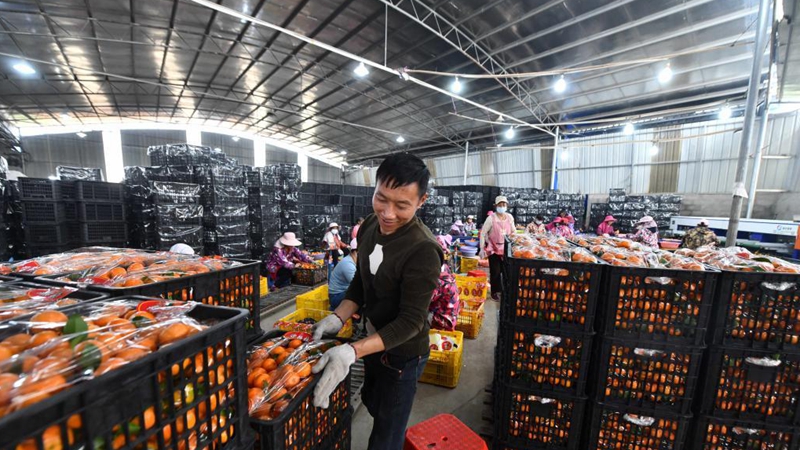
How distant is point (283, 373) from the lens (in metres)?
1.28

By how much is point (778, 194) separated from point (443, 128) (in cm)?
1276

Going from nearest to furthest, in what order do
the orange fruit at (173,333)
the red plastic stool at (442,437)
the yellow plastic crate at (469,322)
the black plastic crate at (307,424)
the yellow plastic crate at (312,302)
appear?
1. the orange fruit at (173,333)
2. the black plastic crate at (307,424)
3. the red plastic stool at (442,437)
4. the yellow plastic crate at (312,302)
5. the yellow plastic crate at (469,322)

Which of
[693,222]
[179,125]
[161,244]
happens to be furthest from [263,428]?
[179,125]

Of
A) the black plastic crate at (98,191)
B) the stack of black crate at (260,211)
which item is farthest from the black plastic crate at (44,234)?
the stack of black crate at (260,211)

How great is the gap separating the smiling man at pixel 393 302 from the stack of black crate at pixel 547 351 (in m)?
0.71

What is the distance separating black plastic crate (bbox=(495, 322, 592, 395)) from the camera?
1837mm

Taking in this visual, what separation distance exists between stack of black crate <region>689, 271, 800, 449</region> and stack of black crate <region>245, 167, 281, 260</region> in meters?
6.79

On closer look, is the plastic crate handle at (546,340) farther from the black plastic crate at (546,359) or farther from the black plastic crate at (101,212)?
the black plastic crate at (101,212)

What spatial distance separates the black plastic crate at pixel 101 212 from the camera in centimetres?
435

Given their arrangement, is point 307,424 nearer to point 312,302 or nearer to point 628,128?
→ point 312,302

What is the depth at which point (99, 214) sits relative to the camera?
4.55 metres

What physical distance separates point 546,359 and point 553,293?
43cm

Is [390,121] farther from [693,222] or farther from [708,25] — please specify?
[693,222]

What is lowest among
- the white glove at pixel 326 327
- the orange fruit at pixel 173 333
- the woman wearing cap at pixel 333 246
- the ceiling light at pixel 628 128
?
the woman wearing cap at pixel 333 246
